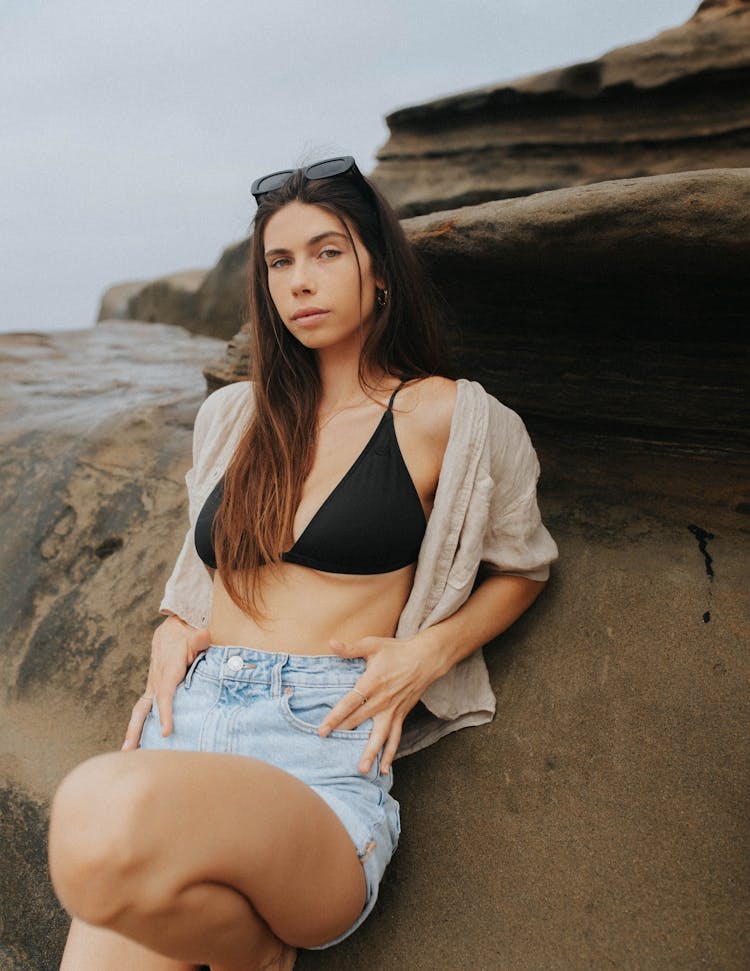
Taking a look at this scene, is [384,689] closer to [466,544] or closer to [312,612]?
[312,612]

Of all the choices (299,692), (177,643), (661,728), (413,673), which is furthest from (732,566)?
(177,643)

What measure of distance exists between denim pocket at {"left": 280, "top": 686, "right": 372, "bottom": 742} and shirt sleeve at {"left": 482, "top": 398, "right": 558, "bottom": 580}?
1.67 feet

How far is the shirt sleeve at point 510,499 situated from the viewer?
1933 mm

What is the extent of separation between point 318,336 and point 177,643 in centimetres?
82

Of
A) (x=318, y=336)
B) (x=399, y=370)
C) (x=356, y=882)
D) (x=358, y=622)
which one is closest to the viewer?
(x=356, y=882)

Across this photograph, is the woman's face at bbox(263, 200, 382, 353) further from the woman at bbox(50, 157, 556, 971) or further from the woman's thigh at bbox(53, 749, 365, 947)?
the woman's thigh at bbox(53, 749, 365, 947)

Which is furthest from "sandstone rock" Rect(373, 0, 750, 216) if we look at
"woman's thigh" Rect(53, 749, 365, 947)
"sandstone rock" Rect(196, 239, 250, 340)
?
"woman's thigh" Rect(53, 749, 365, 947)

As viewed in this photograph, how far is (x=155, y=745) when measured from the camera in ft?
5.89

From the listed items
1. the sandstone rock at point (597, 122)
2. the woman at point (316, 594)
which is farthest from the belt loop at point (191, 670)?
the sandstone rock at point (597, 122)

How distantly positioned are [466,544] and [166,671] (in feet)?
2.51

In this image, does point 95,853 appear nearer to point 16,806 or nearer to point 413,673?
point 413,673

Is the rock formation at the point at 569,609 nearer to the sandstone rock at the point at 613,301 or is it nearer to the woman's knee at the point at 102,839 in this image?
the sandstone rock at the point at 613,301

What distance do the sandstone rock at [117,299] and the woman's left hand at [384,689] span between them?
7495 mm

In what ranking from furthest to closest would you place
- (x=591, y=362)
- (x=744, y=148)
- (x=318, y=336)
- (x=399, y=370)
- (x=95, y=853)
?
(x=744, y=148), (x=591, y=362), (x=399, y=370), (x=318, y=336), (x=95, y=853)
